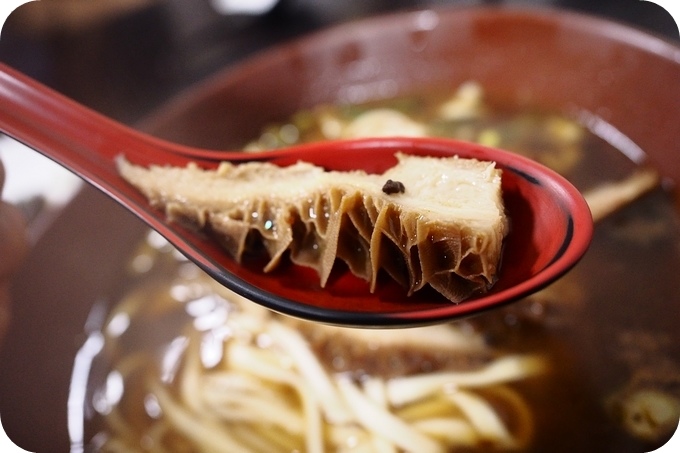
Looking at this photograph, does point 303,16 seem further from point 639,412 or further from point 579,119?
point 639,412

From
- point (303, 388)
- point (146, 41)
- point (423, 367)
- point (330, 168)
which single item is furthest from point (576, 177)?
point (146, 41)

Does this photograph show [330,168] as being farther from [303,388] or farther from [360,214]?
[303,388]

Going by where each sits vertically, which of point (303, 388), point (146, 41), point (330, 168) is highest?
point (330, 168)

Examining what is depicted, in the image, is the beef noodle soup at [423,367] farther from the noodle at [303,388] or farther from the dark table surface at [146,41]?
the dark table surface at [146,41]

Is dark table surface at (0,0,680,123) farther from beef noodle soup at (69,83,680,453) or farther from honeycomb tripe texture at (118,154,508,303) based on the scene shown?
honeycomb tripe texture at (118,154,508,303)

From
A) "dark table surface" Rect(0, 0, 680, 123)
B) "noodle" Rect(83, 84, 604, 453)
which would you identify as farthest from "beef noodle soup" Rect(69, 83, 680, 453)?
"dark table surface" Rect(0, 0, 680, 123)

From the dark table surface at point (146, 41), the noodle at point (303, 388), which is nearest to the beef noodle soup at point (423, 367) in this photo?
the noodle at point (303, 388)
